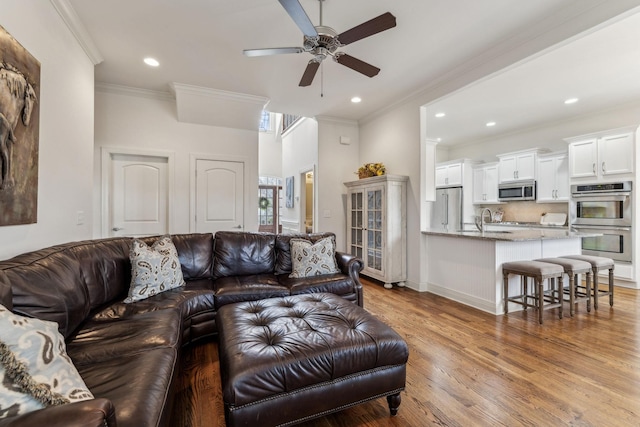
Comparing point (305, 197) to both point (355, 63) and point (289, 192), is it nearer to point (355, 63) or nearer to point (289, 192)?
point (289, 192)

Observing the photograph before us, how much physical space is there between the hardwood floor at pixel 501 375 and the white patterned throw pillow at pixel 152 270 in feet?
1.90

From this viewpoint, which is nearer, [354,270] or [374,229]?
[354,270]

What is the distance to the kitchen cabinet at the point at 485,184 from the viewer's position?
584cm

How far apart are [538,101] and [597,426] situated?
438 centimetres

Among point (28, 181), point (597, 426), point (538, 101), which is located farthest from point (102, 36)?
point (538, 101)

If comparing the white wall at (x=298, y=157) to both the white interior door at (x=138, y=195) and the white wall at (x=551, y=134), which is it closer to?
the white interior door at (x=138, y=195)

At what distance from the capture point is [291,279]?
2.80 m

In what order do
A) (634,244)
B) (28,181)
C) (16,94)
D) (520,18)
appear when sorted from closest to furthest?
(16,94)
(28,181)
(520,18)
(634,244)

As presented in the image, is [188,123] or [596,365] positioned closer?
[596,365]

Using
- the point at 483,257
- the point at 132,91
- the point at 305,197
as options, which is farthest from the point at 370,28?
the point at 305,197

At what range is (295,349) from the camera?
135 centimetres

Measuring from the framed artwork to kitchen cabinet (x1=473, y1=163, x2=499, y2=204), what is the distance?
162 inches

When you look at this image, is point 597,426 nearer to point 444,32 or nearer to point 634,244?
point 444,32

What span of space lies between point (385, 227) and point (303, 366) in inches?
117
